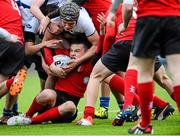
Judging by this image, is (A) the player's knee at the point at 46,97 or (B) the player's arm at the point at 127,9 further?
(A) the player's knee at the point at 46,97

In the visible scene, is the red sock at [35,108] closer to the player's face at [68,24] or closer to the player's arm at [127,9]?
the player's face at [68,24]

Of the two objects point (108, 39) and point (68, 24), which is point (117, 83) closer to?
point (108, 39)

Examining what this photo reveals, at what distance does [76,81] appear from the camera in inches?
330

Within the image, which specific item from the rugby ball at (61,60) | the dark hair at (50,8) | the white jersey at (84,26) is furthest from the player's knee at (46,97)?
the dark hair at (50,8)

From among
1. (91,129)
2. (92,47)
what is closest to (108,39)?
(92,47)

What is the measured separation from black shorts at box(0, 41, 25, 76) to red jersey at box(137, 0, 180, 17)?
227cm

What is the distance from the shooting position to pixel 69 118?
8.12 metres

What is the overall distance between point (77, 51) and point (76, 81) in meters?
0.34

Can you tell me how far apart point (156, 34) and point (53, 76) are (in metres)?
2.54

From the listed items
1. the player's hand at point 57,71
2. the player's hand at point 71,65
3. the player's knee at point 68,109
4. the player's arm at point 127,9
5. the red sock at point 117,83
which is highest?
the player's arm at point 127,9

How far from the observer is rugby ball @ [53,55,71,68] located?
833cm

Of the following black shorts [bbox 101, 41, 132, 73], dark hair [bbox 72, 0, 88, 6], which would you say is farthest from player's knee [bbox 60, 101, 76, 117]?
dark hair [bbox 72, 0, 88, 6]

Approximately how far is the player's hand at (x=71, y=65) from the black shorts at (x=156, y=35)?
7.07 feet

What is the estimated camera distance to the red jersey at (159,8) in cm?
616
